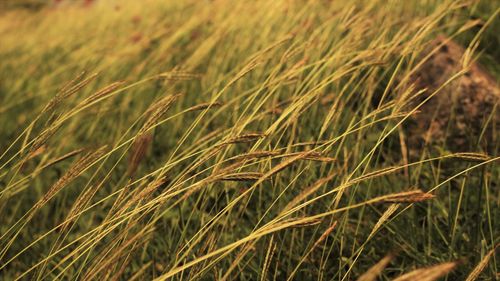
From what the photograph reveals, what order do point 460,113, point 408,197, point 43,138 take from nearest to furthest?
point 408,197 < point 43,138 < point 460,113

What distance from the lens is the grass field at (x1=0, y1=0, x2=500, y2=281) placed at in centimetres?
103

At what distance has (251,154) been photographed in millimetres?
919

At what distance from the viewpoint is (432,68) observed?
198 centimetres

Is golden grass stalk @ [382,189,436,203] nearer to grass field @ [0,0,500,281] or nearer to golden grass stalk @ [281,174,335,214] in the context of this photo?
grass field @ [0,0,500,281]

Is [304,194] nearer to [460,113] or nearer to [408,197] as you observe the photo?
A: [408,197]

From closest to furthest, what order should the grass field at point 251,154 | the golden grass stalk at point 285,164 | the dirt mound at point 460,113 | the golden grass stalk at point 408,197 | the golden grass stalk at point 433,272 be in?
the golden grass stalk at point 433,272 < the golden grass stalk at point 408,197 < the golden grass stalk at point 285,164 < the grass field at point 251,154 < the dirt mound at point 460,113

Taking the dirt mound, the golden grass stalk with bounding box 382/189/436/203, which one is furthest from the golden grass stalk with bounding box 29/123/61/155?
the dirt mound

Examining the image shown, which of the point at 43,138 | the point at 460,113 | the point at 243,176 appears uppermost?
the point at 43,138

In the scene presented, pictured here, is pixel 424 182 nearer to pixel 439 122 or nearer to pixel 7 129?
pixel 439 122

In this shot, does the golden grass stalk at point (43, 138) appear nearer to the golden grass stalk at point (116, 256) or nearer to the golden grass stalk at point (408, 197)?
the golden grass stalk at point (116, 256)

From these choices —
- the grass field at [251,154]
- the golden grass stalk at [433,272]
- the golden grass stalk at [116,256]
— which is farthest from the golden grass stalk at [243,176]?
the golden grass stalk at [433,272]

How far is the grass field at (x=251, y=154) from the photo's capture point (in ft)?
3.37

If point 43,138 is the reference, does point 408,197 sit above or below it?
below

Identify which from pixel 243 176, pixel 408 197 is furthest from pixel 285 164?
pixel 408 197
